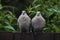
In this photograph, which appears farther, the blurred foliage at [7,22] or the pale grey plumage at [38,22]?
the blurred foliage at [7,22]

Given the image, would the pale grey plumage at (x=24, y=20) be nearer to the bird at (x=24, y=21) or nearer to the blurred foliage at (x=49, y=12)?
the bird at (x=24, y=21)

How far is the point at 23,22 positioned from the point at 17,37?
226 millimetres

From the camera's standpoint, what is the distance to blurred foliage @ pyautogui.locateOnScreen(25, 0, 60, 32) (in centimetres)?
363

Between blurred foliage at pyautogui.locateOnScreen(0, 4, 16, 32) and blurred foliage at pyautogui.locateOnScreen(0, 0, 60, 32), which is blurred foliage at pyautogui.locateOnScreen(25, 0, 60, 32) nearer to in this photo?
blurred foliage at pyautogui.locateOnScreen(0, 0, 60, 32)

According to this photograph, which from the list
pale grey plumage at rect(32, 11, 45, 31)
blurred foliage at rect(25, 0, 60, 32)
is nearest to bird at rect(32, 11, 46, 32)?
pale grey plumage at rect(32, 11, 45, 31)

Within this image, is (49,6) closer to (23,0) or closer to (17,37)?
(23,0)

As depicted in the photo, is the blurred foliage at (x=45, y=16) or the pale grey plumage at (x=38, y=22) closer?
→ the pale grey plumage at (x=38, y=22)

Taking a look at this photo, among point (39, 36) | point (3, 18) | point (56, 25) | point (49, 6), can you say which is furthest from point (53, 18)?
point (39, 36)

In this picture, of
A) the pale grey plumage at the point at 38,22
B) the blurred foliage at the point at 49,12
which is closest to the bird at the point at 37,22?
the pale grey plumage at the point at 38,22

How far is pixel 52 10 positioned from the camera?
380cm

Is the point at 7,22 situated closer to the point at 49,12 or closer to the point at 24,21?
the point at 49,12

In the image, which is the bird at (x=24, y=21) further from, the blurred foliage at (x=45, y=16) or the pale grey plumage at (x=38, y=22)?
A: the blurred foliage at (x=45, y=16)

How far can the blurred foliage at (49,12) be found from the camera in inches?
143

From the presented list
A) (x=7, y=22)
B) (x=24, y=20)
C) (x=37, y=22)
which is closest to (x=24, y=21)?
(x=24, y=20)
